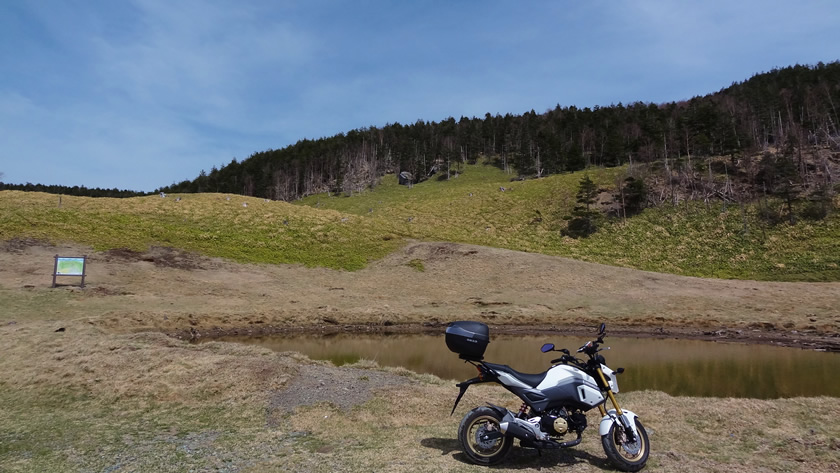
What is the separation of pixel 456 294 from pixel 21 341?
93.2 feet

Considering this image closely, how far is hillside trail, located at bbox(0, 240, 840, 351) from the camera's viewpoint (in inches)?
1122

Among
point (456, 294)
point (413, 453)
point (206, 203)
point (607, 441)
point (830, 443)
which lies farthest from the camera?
point (206, 203)

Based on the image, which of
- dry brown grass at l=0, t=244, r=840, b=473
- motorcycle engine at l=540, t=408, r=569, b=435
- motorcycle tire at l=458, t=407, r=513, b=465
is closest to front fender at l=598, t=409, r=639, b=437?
motorcycle engine at l=540, t=408, r=569, b=435

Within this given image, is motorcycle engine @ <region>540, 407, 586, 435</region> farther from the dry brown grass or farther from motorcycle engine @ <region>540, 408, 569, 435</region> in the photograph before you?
the dry brown grass

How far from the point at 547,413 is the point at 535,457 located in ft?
3.23

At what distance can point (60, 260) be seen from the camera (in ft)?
106

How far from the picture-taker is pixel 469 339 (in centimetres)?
790

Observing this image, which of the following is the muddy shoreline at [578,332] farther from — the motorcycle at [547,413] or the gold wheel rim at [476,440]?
the motorcycle at [547,413]

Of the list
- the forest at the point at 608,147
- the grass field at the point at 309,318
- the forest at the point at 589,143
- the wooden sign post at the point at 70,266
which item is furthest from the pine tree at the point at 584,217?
the wooden sign post at the point at 70,266

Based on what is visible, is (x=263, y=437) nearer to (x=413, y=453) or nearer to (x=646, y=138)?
(x=413, y=453)

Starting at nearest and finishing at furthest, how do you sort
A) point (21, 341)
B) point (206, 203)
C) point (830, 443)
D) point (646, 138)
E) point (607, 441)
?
1. point (607, 441)
2. point (830, 443)
3. point (21, 341)
4. point (206, 203)
5. point (646, 138)

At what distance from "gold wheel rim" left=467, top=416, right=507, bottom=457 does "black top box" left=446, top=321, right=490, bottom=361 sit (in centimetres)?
104

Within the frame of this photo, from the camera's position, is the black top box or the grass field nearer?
the black top box

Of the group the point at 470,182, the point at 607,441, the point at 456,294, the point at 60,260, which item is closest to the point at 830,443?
the point at 607,441
